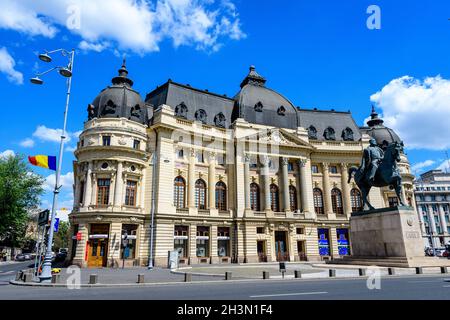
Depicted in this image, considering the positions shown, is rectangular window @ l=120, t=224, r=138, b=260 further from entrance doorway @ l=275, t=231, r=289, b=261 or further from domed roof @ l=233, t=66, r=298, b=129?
domed roof @ l=233, t=66, r=298, b=129

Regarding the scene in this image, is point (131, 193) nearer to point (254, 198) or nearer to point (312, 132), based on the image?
point (254, 198)

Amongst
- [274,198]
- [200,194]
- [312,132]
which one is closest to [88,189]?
[200,194]

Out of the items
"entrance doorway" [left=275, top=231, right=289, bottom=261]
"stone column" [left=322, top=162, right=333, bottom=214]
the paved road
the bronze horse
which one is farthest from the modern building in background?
the paved road

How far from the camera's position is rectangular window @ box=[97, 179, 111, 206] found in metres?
39.8

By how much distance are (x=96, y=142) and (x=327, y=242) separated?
1449 inches

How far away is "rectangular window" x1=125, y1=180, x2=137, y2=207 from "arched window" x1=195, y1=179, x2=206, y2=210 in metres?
8.61

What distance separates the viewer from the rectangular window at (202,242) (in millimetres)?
44188

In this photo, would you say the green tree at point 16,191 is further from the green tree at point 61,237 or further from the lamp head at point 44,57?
the green tree at point 61,237

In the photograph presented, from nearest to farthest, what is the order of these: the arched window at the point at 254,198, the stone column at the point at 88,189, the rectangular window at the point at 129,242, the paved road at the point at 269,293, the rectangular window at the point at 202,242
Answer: the paved road at the point at 269,293
the rectangular window at the point at 129,242
the stone column at the point at 88,189
the rectangular window at the point at 202,242
the arched window at the point at 254,198

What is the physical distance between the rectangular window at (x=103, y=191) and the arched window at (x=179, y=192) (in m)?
8.51

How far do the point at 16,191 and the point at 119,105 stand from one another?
2327 cm

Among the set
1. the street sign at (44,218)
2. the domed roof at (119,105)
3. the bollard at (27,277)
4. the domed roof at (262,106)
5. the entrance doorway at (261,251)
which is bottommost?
the bollard at (27,277)

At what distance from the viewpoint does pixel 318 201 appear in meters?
54.4

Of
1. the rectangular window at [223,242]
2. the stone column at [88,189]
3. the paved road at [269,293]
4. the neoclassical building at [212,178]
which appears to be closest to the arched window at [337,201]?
the neoclassical building at [212,178]
